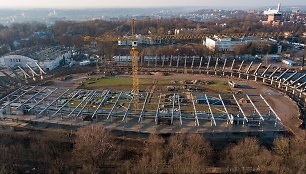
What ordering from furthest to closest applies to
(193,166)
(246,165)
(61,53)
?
(61,53), (246,165), (193,166)

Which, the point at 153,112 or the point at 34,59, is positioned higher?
the point at 34,59

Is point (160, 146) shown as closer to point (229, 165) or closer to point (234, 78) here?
point (229, 165)

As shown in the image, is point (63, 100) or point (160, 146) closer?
point (160, 146)

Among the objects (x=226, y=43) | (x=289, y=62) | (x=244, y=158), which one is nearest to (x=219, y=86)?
(x=289, y=62)

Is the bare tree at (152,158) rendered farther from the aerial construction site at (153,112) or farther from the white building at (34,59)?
the white building at (34,59)

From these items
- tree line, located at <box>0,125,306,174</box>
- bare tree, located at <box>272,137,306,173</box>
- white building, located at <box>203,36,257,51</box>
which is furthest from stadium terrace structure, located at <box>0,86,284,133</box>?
white building, located at <box>203,36,257,51</box>

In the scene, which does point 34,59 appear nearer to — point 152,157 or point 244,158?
point 152,157

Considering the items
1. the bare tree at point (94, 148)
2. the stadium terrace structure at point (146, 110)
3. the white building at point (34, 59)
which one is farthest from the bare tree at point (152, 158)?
the white building at point (34, 59)

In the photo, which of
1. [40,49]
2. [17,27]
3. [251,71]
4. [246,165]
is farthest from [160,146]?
[17,27]
